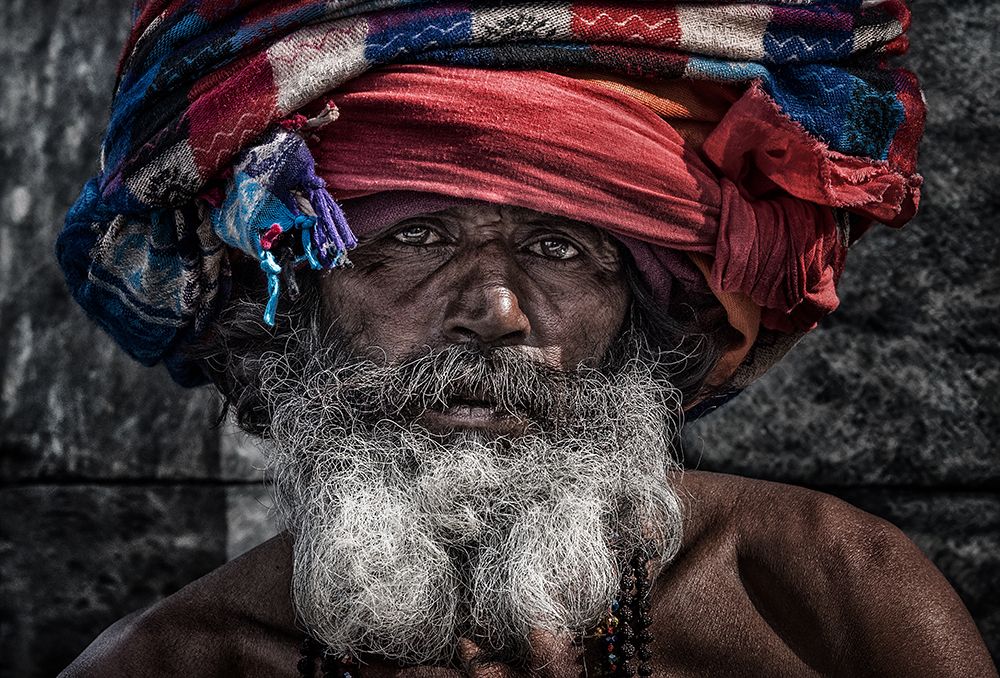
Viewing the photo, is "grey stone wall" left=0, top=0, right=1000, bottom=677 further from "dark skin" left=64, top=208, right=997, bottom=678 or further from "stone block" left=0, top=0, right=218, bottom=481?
"dark skin" left=64, top=208, right=997, bottom=678

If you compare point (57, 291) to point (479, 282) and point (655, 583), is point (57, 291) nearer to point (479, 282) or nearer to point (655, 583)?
point (479, 282)

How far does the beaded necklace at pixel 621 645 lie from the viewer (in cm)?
249

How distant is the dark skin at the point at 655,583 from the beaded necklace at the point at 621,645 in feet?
0.13

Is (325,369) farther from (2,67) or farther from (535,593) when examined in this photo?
(2,67)

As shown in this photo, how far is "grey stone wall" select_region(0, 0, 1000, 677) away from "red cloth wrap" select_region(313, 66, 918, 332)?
3.19 feet

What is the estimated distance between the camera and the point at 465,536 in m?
2.46

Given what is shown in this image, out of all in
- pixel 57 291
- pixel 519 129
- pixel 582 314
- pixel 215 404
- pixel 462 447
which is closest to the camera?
pixel 519 129

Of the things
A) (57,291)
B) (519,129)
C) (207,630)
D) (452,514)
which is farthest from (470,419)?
(57,291)

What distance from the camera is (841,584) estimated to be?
247 cm

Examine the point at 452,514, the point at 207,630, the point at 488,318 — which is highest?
the point at 488,318

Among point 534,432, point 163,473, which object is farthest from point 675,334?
point 163,473

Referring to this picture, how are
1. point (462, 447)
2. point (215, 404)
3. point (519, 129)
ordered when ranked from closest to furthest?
point (519, 129)
point (462, 447)
point (215, 404)

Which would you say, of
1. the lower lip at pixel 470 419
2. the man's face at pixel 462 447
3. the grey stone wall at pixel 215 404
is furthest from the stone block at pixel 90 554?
the lower lip at pixel 470 419

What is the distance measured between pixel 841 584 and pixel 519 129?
3.55ft
